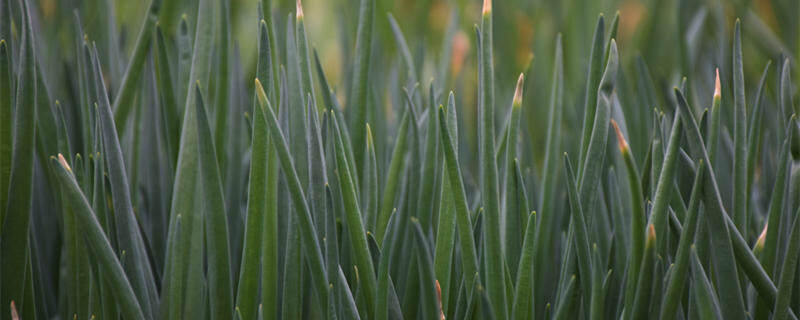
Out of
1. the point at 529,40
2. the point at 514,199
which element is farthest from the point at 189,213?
the point at 529,40

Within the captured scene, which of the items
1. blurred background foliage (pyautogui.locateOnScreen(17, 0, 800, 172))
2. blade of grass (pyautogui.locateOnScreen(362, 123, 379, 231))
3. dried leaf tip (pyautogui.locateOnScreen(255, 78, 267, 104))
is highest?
blurred background foliage (pyautogui.locateOnScreen(17, 0, 800, 172))

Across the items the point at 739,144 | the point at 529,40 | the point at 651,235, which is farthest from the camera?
the point at 529,40

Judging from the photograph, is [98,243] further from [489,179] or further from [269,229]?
[489,179]

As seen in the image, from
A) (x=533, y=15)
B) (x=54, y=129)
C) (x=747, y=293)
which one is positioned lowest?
(x=747, y=293)

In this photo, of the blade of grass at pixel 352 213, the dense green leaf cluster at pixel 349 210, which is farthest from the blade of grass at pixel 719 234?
the blade of grass at pixel 352 213

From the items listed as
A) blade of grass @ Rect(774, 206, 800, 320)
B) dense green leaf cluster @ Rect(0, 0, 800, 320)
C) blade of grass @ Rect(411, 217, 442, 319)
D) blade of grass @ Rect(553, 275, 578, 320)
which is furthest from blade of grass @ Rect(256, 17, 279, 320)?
blade of grass @ Rect(774, 206, 800, 320)

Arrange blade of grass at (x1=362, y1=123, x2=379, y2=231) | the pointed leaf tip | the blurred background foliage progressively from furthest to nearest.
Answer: the blurred background foliage
blade of grass at (x1=362, y1=123, x2=379, y2=231)
the pointed leaf tip

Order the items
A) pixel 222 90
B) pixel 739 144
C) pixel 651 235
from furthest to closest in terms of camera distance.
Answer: pixel 222 90, pixel 739 144, pixel 651 235

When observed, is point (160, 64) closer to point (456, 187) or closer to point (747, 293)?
point (456, 187)

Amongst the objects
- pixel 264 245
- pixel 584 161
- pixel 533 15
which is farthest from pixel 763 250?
pixel 533 15

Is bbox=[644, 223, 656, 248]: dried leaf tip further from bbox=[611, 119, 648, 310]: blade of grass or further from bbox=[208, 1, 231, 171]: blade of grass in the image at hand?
bbox=[208, 1, 231, 171]: blade of grass

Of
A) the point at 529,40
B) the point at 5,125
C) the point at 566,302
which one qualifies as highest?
the point at 529,40
